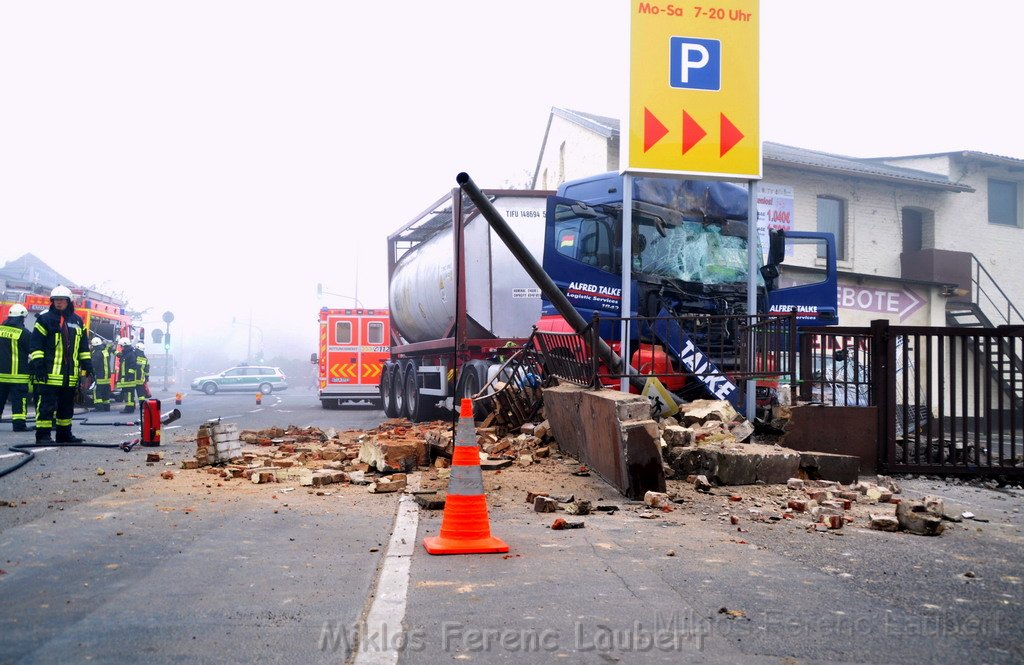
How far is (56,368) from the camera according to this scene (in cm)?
1202

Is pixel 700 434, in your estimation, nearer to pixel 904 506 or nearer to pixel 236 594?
pixel 904 506

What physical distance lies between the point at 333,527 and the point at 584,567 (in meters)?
2.19

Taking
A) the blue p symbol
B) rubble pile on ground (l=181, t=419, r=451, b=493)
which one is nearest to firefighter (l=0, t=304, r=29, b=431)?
rubble pile on ground (l=181, t=419, r=451, b=493)

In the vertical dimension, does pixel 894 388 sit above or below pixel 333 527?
above

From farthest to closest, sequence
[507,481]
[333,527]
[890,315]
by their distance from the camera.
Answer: [890,315], [507,481], [333,527]

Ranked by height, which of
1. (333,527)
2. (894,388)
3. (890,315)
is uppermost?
(890,315)

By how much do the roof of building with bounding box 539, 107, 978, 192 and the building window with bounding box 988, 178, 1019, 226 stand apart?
44.9 inches

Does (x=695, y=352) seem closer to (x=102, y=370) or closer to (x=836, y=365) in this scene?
(x=836, y=365)

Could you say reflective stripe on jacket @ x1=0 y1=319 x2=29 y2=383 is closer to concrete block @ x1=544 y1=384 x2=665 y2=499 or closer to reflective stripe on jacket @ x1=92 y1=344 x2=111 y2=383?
reflective stripe on jacket @ x1=92 y1=344 x2=111 y2=383

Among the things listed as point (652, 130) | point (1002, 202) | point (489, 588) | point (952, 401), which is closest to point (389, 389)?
point (652, 130)

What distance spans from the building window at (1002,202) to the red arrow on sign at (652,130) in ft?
73.9

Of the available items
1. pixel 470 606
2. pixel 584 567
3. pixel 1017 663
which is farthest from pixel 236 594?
pixel 1017 663

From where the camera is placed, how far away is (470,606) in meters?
4.22

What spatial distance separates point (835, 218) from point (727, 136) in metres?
17.6
